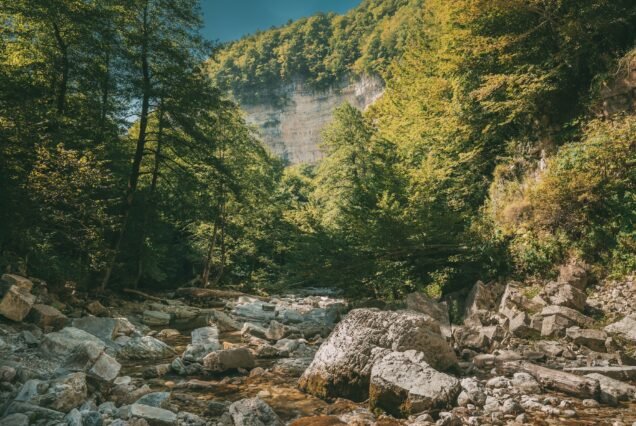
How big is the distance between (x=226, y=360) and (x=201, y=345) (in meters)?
1.29

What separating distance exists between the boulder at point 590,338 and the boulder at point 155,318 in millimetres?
11345

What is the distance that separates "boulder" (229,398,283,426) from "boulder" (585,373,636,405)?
179 inches

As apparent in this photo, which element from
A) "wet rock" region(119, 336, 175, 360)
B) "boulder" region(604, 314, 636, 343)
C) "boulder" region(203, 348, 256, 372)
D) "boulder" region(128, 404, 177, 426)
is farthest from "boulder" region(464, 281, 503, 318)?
"boulder" region(128, 404, 177, 426)

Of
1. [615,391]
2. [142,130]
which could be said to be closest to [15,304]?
[142,130]

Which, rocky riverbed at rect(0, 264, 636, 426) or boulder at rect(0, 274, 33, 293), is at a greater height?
boulder at rect(0, 274, 33, 293)

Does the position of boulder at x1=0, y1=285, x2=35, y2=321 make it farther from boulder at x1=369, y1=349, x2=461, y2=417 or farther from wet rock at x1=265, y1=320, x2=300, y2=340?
boulder at x1=369, y1=349, x2=461, y2=417

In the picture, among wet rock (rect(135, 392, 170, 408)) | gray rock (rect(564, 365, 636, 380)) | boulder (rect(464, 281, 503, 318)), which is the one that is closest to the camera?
wet rock (rect(135, 392, 170, 408))

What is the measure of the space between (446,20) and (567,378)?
58.8 ft

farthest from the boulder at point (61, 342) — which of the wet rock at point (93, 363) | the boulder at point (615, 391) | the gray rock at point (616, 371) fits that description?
the gray rock at point (616, 371)

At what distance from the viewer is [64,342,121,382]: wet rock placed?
5.82m

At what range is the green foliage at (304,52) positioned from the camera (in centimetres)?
8812

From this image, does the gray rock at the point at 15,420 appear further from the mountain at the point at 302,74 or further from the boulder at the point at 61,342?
the mountain at the point at 302,74

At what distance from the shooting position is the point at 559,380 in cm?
626

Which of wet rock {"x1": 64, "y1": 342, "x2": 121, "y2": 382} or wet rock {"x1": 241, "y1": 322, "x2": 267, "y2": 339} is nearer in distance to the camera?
wet rock {"x1": 64, "y1": 342, "x2": 121, "y2": 382}
